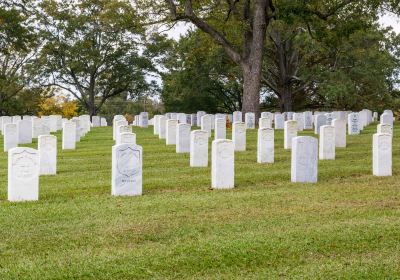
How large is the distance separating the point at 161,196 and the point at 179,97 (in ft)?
119

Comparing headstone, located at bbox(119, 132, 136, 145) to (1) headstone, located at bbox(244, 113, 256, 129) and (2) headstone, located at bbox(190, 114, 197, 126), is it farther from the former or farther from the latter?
(2) headstone, located at bbox(190, 114, 197, 126)

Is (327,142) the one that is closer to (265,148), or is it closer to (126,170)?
(265,148)

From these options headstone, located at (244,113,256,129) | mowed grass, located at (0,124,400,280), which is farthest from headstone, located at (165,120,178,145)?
headstone, located at (244,113,256,129)

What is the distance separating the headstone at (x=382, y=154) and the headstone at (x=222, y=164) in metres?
3.34

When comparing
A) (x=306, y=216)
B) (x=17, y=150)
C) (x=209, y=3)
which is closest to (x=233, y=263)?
(x=306, y=216)

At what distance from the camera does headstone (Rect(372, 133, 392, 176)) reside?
13.5 meters

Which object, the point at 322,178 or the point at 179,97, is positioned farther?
the point at 179,97

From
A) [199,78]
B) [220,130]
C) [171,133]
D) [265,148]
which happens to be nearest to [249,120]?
[220,130]

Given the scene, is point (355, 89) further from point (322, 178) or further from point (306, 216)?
point (306, 216)

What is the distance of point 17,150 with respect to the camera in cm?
1049

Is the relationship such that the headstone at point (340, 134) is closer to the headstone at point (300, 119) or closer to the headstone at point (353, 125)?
the headstone at point (353, 125)

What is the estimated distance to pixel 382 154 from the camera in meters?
13.5

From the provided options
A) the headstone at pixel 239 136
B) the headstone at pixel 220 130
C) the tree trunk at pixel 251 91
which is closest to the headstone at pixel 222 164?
the headstone at pixel 239 136

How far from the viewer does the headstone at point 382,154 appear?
44.1 ft
